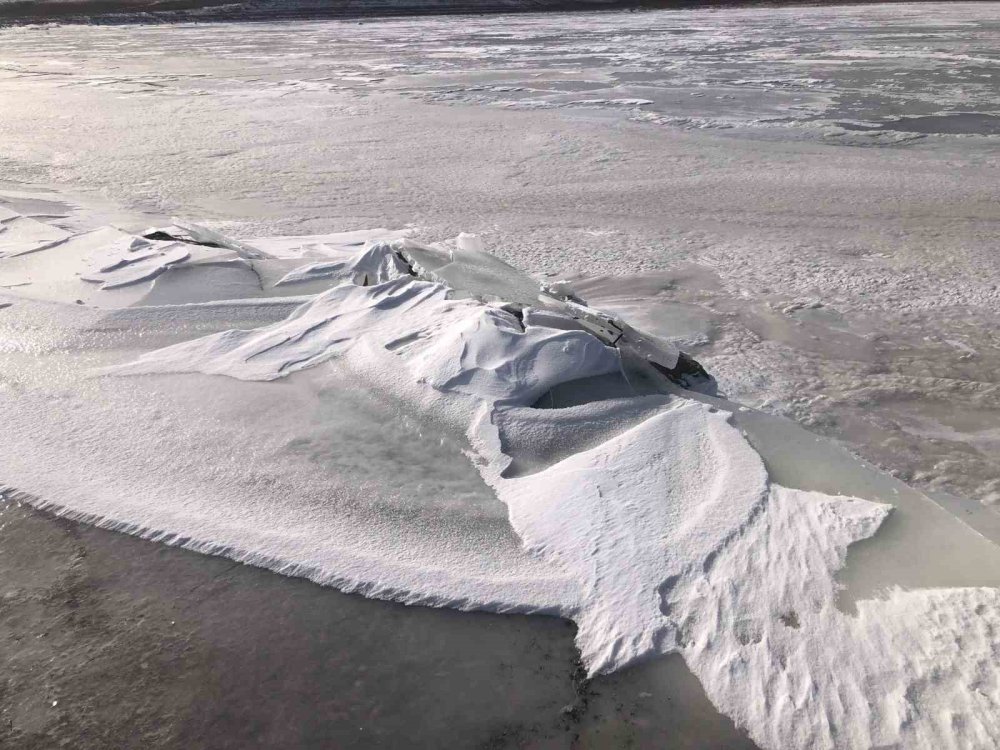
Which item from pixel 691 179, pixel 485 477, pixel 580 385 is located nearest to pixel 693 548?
pixel 485 477

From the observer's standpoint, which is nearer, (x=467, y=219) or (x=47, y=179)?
(x=467, y=219)

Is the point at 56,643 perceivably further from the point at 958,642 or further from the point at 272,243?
the point at 272,243

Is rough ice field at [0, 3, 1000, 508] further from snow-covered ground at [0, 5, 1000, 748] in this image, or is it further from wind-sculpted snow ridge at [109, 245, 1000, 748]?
wind-sculpted snow ridge at [109, 245, 1000, 748]

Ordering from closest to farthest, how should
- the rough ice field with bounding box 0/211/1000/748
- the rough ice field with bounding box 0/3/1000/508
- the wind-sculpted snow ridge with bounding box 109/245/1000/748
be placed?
the wind-sculpted snow ridge with bounding box 109/245/1000/748, the rough ice field with bounding box 0/211/1000/748, the rough ice field with bounding box 0/3/1000/508

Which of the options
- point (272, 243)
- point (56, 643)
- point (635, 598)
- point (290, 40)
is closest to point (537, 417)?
point (635, 598)

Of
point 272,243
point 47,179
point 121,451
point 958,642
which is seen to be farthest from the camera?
point 47,179

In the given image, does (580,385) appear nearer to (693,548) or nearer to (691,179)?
(693,548)

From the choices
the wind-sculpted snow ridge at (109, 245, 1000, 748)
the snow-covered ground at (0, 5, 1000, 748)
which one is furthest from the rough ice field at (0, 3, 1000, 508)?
the wind-sculpted snow ridge at (109, 245, 1000, 748)

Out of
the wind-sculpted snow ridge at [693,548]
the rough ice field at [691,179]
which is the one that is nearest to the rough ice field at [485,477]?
the wind-sculpted snow ridge at [693,548]
